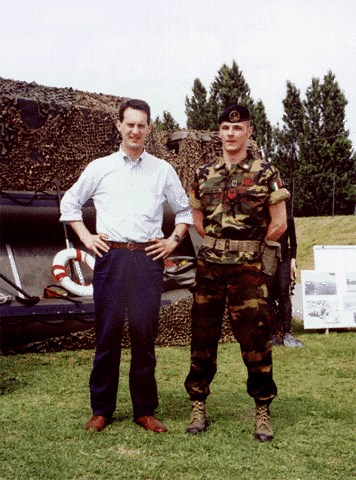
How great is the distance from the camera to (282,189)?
120 inches

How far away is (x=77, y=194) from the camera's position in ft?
10.3

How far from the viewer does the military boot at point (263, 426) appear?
2.98 m

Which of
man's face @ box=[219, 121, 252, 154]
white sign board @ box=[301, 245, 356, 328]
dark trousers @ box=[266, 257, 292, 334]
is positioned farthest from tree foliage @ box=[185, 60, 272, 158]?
man's face @ box=[219, 121, 252, 154]

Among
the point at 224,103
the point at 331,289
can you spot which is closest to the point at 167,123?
the point at 224,103

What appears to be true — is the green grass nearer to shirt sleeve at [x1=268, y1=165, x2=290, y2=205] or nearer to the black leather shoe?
the black leather shoe

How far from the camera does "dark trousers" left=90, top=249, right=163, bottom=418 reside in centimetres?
303

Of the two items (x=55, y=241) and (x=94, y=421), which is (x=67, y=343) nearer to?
(x=55, y=241)

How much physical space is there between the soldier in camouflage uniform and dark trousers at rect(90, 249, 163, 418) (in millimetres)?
271

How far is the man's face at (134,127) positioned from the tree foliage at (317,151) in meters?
20.1

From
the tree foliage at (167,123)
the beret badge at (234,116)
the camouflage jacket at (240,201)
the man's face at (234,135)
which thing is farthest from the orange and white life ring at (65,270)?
the tree foliage at (167,123)

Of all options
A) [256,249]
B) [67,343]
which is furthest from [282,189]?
[67,343]

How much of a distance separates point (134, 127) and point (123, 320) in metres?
1.10

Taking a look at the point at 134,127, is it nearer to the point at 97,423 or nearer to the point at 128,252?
the point at 128,252

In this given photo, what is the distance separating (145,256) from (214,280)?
42cm
